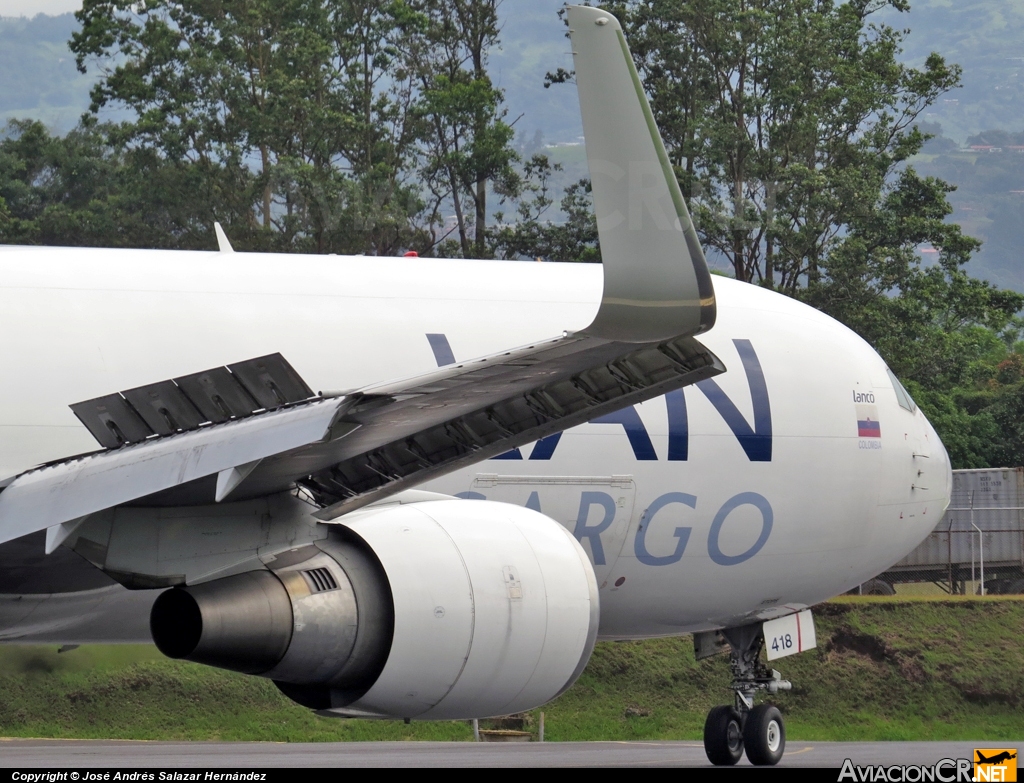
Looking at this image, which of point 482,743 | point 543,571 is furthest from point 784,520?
point 482,743

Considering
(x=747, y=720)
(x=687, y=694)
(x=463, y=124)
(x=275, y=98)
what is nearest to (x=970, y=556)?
(x=687, y=694)

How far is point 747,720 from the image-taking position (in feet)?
39.9

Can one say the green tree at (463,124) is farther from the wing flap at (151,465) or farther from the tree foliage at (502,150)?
the wing flap at (151,465)

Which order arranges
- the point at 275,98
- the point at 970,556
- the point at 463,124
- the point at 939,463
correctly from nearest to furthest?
the point at 939,463
the point at 970,556
the point at 275,98
the point at 463,124

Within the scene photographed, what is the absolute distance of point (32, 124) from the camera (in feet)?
164

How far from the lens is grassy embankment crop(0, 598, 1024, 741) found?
19.9 metres

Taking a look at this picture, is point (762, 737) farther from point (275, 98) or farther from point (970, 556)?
point (275, 98)

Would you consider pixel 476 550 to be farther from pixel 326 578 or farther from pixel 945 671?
pixel 945 671

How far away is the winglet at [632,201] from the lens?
17.7 feet

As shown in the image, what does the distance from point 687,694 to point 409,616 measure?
1658 centimetres

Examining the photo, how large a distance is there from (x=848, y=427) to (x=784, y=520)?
1014mm

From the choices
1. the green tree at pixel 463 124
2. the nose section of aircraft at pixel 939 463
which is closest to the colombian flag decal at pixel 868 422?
the nose section of aircraft at pixel 939 463

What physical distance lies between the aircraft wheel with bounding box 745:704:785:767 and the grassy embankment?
9.32 metres

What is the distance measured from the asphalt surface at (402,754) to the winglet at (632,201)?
8.59 m
